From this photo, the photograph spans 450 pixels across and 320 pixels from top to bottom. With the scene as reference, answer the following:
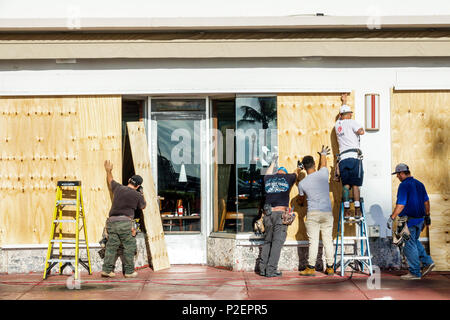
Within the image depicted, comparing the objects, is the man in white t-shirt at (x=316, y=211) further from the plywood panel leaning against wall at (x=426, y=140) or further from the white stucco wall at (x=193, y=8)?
the white stucco wall at (x=193, y=8)

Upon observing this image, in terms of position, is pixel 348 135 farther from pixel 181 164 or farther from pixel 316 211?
pixel 181 164

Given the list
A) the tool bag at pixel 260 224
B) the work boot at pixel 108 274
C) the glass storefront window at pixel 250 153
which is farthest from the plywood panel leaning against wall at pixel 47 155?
the tool bag at pixel 260 224

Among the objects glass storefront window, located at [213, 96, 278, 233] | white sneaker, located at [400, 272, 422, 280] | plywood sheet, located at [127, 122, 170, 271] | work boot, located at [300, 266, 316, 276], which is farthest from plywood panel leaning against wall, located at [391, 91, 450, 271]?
plywood sheet, located at [127, 122, 170, 271]

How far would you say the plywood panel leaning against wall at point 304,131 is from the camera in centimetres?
1114

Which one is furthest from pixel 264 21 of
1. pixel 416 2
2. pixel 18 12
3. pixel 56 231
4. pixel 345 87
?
pixel 56 231

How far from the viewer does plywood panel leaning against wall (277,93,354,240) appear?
11141 mm

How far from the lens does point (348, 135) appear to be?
1071 centimetres

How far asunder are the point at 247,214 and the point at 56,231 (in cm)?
336

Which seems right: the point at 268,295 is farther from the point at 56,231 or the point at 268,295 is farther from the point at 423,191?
the point at 56,231

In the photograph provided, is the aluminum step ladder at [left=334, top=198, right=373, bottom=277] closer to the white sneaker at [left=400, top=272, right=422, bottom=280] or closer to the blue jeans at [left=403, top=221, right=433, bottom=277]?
the white sneaker at [left=400, top=272, right=422, bottom=280]

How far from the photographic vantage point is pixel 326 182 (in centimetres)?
1054

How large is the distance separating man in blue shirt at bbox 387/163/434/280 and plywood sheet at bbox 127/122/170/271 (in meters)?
3.94

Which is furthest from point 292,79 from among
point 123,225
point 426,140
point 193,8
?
point 123,225

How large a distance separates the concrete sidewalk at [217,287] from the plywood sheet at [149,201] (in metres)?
0.30
